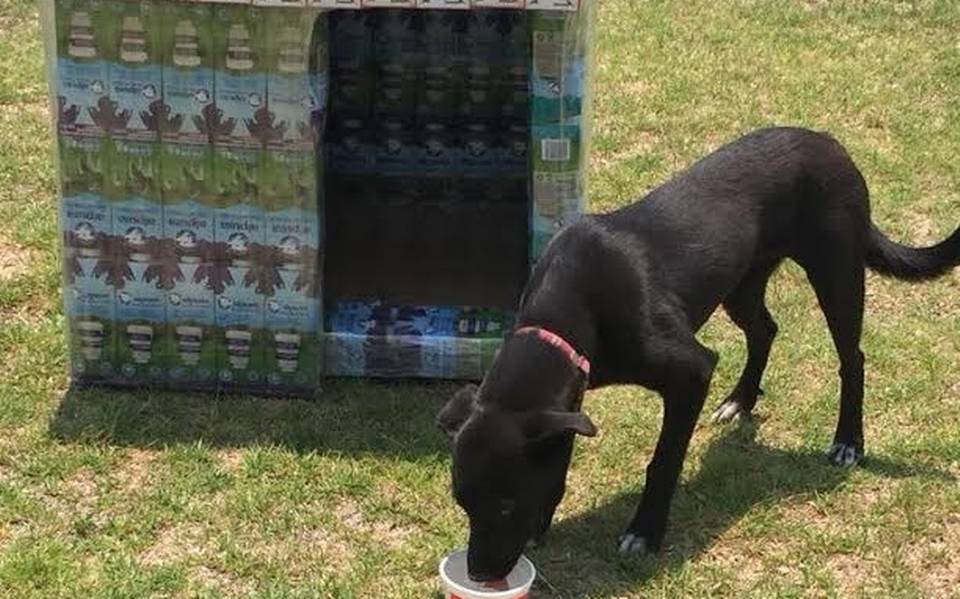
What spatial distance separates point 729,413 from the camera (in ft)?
19.1

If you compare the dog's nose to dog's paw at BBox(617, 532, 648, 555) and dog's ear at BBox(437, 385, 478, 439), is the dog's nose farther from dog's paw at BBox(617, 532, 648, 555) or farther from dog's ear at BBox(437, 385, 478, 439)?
dog's paw at BBox(617, 532, 648, 555)

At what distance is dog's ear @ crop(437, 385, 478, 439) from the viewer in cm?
431

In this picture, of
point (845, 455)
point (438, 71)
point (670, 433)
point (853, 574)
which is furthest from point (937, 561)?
point (438, 71)

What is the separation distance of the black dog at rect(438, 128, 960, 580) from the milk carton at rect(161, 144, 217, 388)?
156 cm

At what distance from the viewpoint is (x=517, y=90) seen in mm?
8062

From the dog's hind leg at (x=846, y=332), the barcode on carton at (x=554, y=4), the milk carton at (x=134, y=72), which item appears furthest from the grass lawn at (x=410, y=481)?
the barcode on carton at (x=554, y=4)

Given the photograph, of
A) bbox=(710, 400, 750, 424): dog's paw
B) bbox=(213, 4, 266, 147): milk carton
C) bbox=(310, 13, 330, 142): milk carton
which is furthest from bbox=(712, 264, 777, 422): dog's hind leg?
bbox=(213, 4, 266, 147): milk carton

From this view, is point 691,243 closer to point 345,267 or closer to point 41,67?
point 345,267

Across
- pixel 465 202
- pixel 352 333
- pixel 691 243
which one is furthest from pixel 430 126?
pixel 691 243

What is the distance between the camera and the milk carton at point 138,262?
5.61m

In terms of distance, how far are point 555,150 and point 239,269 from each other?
1.34 meters

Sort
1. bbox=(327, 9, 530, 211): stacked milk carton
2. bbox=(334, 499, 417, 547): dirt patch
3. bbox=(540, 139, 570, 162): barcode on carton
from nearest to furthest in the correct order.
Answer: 1. bbox=(334, 499, 417, 547): dirt patch
2. bbox=(540, 139, 570, 162): barcode on carton
3. bbox=(327, 9, 530, 211): stacked milk carton

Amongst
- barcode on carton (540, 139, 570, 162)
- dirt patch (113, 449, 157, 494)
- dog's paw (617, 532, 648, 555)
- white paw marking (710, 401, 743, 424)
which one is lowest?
dog's paw (617, 532, 648, 555)

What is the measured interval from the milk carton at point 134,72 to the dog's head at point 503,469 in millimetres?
1976
